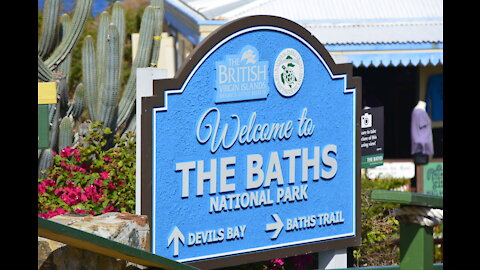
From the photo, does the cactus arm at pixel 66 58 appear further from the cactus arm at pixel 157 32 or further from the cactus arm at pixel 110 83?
the cactus arm at pixel 157 32

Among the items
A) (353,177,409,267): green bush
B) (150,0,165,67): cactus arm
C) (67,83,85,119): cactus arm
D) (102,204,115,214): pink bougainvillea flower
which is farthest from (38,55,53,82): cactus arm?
(353,177,409,267): green bush

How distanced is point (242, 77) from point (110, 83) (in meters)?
2.80

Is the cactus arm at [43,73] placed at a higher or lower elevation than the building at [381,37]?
lower

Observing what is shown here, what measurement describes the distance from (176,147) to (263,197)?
101cm

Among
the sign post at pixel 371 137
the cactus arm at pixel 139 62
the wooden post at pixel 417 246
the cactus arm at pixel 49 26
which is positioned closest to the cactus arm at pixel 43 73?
the cactus arm at pixel 49 26

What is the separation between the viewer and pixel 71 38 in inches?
415

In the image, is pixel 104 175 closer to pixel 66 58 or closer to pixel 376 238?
pixel 66 58

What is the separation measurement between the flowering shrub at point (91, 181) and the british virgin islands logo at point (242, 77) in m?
1.29

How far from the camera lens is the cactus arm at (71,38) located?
10453mm

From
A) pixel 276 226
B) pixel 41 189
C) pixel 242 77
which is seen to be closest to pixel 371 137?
pixel 276 226

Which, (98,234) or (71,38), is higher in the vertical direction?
(71,38)

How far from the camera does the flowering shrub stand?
777cm
